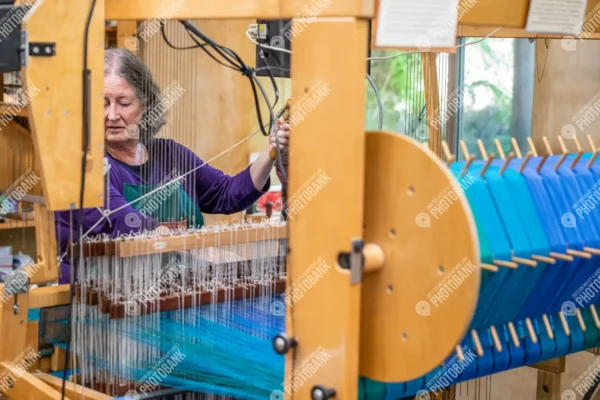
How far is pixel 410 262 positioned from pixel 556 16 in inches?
Result: 28.3

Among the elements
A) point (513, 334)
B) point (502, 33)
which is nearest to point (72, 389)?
point (513, 334)

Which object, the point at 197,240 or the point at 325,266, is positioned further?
the point at 197,240

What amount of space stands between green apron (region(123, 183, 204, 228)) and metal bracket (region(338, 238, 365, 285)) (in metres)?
0.96

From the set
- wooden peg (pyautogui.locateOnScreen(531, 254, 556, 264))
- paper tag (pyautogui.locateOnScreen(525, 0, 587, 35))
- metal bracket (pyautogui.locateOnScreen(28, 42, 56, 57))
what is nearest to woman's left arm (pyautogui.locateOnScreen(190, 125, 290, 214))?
metal bracket (pyautogui.locateOnScreen(28, 42, 56, 57))

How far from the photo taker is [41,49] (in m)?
1.63

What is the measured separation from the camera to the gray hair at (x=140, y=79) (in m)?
2.31

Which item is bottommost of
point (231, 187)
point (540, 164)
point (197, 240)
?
point (197, 240)

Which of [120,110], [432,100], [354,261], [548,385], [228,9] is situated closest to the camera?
[354,261]

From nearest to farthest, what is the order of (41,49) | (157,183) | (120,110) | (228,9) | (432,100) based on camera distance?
(228,9) → (41,49) → (157,183) → (120,110) → (432,100)

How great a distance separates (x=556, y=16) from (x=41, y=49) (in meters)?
1.10

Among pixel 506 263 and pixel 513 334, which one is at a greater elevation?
pixel 506 263

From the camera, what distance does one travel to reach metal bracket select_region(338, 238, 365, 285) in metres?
1.30

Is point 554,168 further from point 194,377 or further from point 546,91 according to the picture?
point 546,91

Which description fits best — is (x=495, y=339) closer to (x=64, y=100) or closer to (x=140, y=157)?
(x=64, y=100)
